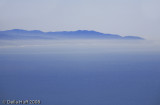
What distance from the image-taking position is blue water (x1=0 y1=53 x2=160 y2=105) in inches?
96.9

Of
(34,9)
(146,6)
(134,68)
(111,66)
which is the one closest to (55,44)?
(34,9)

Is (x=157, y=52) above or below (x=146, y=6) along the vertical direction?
below

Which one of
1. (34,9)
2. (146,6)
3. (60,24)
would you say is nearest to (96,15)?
(60,24)

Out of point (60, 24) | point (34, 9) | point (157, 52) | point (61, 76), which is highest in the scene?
point (34, 9)

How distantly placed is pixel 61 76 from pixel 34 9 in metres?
0.91

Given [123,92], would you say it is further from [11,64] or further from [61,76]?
[11,64]

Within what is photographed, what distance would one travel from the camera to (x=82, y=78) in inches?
97.2

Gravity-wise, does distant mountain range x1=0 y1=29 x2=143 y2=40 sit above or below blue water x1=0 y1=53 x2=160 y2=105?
above

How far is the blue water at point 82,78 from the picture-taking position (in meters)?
2.46

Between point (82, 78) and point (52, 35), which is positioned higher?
point (52, 35)

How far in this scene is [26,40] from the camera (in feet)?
8.20

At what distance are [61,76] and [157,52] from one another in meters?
1.25

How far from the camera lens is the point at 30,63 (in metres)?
2.49

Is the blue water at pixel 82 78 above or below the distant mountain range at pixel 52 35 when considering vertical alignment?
below
